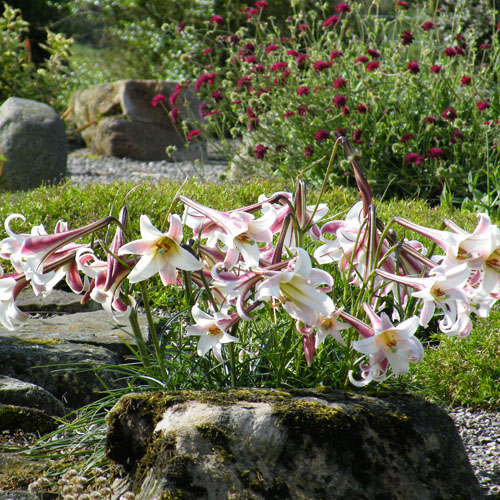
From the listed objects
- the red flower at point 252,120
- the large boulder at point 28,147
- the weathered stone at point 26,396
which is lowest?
the large boulder at point 28,147

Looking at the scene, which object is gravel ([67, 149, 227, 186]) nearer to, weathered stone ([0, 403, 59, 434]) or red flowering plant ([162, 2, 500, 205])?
red flowering plant ([162, 2, 500, 205])

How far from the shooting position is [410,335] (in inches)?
63.5

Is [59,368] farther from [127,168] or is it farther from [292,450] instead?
[127,168]

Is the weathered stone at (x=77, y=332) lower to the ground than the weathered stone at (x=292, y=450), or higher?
lower

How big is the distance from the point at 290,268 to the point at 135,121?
10527 mm

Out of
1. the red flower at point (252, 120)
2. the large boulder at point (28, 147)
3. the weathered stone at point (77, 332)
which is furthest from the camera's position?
the large boulder at point (28, 147)

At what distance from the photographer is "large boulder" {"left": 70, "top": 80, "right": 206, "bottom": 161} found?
11.5m

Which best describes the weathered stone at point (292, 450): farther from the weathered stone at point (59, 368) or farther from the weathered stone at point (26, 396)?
the weathered stone at point (59, 368)

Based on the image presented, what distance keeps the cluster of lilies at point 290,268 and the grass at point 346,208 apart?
2.55ft

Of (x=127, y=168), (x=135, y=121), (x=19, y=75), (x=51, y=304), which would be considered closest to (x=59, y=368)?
(x=51, y=304)

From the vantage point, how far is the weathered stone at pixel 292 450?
1.67 m

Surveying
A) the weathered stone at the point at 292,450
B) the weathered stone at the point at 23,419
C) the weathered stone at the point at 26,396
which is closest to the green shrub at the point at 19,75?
the weathered stone at the point at 26,396

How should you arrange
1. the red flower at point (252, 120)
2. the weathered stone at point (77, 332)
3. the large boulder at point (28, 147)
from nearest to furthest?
the weathered stone at point (77, 332) < the red flower at point (252, 120) < the large boulder at point (28, 147)

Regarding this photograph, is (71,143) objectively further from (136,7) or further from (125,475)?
(125,475)
